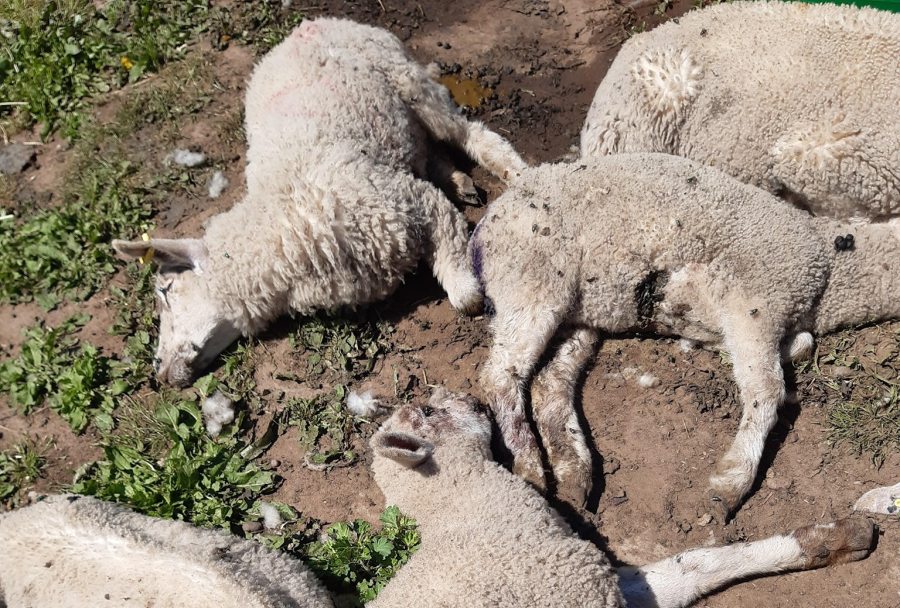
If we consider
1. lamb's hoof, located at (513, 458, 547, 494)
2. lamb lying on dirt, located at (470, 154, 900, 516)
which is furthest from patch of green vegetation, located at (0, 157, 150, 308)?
lamb's hoof, located at (513, 458, 547, 494)

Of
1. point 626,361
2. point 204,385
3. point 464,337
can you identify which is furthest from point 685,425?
point 204,385

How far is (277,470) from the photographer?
4781mm

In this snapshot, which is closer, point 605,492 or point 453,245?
point 605,492

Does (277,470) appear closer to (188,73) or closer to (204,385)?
(204,385)

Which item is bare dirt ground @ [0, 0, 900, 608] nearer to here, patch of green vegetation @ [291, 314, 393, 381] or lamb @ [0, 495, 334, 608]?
patch of green vegetation @ [291, 314, 393, 381]

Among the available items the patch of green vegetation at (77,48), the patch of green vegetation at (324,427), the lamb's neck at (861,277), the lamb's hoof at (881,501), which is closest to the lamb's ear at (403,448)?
the patch of green vegetation at (324,427)

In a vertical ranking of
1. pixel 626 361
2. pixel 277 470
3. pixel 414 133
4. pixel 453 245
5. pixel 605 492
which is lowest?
pixel 277 470

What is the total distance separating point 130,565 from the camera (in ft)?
12.1

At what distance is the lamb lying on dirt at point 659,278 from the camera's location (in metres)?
4.31

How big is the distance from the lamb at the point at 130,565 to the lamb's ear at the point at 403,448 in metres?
0.73

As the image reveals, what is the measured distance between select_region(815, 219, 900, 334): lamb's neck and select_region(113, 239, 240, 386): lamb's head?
3440 millimetres

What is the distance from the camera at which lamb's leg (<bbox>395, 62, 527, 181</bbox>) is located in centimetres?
555

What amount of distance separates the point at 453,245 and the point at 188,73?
3.06m

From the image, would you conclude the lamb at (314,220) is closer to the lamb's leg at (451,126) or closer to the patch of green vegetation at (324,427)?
the lamb's leg at (451,126)
